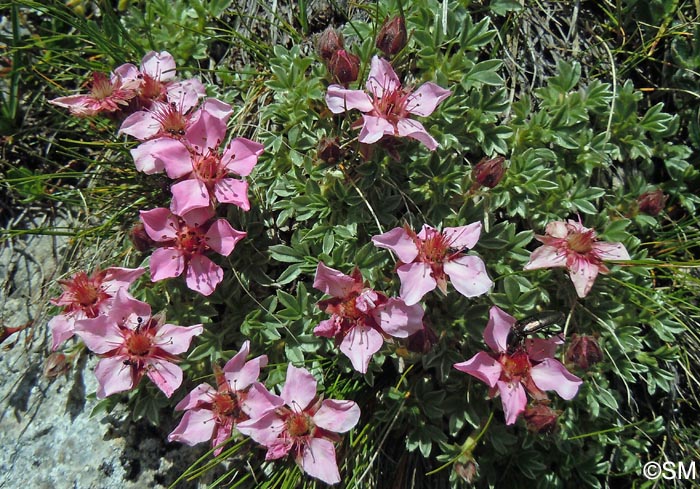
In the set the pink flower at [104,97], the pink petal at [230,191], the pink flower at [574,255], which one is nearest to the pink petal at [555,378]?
the pink flower at [574,255]

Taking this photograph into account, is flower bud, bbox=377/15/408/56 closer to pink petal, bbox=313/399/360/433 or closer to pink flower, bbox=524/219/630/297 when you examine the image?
pink flower, bbox=524/219/630/297

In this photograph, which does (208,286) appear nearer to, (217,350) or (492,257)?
(217,350)

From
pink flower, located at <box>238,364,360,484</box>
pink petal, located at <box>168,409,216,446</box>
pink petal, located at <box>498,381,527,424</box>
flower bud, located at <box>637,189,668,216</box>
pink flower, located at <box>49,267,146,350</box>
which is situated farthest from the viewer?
flower bud, located at <box>637,189,668,216</box>

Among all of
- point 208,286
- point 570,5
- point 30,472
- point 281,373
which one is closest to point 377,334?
point 281,373

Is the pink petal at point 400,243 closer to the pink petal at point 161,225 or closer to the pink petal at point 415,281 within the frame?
the pink petal at point 415,281

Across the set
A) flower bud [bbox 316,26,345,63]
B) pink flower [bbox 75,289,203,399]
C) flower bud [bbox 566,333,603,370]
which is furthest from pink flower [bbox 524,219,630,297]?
pink flower [bbox 75,289,203,399]

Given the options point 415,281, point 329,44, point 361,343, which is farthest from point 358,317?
point 329,44

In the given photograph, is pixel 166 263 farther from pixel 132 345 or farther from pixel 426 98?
pixel 426 98
